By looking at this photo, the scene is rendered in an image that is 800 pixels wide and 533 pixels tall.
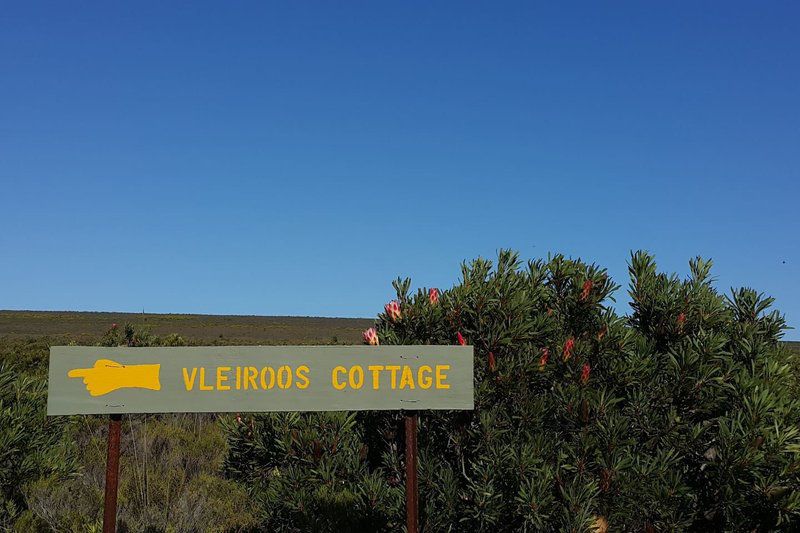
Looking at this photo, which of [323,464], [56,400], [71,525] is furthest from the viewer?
[71,525]

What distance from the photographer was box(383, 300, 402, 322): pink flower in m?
6.02

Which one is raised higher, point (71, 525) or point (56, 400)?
point (56, 400)

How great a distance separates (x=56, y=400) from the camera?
4.63 meters

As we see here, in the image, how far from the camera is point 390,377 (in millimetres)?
4660

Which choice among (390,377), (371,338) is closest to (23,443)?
(371,338)

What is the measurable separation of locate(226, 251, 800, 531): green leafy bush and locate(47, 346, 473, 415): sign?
31.6 inches

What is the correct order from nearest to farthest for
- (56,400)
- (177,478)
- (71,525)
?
(56,400), (71,525), (177,478)

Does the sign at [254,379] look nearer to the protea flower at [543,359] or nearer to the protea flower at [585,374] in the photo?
the protea flower at [543,359]

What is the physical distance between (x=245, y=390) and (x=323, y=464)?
4.58ft

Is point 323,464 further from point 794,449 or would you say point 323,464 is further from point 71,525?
point 794,449

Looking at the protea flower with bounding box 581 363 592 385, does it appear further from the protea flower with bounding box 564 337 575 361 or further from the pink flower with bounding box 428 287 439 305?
the pink flower with bounding box 428 287 439 305

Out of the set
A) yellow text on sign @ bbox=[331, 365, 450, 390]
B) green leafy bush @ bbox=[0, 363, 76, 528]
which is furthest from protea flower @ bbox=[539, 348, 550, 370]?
green leafy bush @ bbox=[0, 363, 76, 528]

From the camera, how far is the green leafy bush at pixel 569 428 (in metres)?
5.04

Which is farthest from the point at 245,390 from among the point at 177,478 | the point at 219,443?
the point at 219,443
